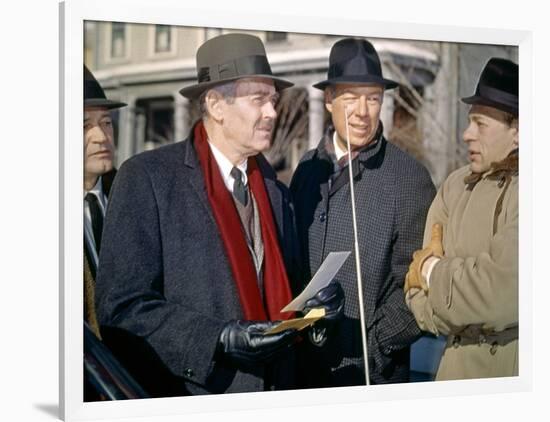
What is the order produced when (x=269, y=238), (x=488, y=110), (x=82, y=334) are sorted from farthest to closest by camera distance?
1. (x=488, y=110)
2. (x=269, y=238)
3. (x=82, y=334)

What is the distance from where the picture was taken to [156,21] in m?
6.32

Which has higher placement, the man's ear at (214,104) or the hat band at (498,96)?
the hat band at (498,96)

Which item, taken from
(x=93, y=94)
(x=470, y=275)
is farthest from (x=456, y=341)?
(x=93, y=94)

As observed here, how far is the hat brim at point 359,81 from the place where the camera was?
265 inches

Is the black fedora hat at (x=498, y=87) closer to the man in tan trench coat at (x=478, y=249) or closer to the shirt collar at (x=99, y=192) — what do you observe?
the man in tan trench coat at (x=478, y=249)

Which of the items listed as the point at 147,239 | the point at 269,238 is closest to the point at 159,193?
the point at 147,239

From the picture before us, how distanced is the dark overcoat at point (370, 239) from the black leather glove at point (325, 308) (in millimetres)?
58

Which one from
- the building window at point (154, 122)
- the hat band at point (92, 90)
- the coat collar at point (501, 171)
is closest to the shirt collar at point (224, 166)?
the building window at point (154, 122)

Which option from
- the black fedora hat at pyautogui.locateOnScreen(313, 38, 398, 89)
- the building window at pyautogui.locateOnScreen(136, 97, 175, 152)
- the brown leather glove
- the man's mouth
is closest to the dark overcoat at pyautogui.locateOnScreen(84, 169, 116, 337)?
the man's mouth

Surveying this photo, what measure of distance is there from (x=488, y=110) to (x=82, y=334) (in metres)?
2.74

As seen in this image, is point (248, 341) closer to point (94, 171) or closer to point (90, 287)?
point (90, 287)

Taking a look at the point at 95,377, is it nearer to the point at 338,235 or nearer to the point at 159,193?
the point at 159,193

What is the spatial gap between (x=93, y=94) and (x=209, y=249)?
3.29 feet

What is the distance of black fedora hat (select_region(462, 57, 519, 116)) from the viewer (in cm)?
716
